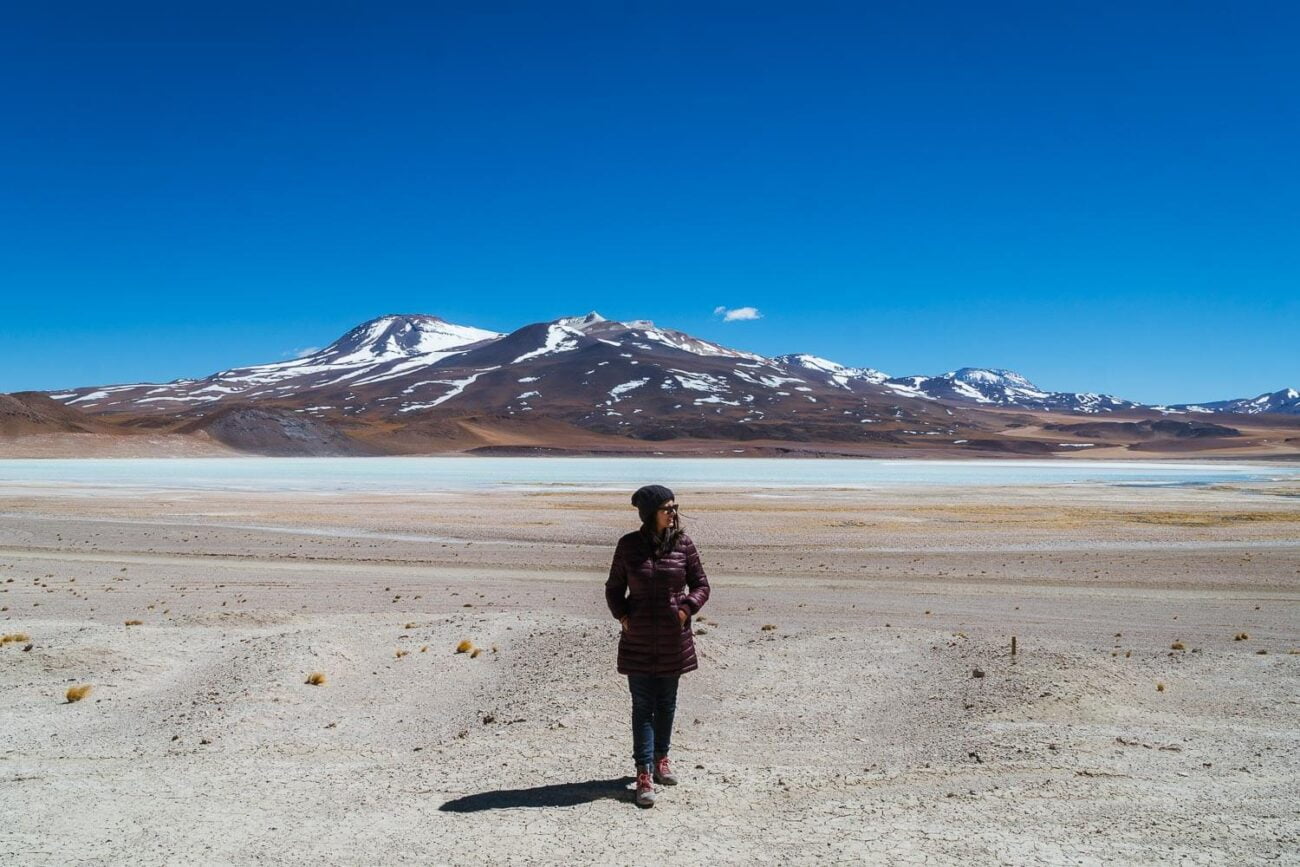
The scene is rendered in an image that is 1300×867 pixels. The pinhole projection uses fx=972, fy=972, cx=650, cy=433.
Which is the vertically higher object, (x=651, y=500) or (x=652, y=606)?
(x=651, y=500)

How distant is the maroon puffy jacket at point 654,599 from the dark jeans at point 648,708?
0.15 meters

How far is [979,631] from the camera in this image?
15961 millimetres

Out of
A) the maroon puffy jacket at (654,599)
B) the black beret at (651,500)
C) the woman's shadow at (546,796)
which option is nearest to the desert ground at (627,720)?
the woman's shadow at (546,796)

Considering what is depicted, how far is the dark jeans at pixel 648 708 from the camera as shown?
306 inches

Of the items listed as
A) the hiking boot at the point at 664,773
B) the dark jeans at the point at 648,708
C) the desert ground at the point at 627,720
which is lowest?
the desert ground at the point at 627,720

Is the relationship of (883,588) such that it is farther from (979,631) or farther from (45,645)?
(45,645)

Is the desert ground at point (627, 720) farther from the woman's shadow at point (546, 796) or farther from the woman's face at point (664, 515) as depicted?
the woman's face at point (664, 515)

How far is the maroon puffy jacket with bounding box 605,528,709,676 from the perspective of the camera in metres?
7.57

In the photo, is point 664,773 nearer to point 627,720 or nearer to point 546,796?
point 546,796

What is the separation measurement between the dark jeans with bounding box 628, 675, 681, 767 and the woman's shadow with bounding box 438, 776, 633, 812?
1.31 feet

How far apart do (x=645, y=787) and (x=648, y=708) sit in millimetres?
599

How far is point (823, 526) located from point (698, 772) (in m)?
29.4

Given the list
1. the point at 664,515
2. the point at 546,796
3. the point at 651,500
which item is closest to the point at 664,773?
the point at 546,796

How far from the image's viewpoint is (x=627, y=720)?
1008cm
